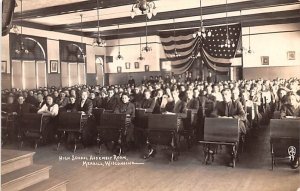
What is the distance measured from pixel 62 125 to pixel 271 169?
378 cm

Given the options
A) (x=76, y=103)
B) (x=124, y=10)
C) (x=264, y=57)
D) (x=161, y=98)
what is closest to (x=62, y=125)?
(x=76, y=103)

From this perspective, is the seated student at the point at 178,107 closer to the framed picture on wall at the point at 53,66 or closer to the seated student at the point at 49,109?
the seated student at the point at 49,109

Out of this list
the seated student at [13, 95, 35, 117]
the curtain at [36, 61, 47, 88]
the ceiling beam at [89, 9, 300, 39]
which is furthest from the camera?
Result: the curtain at [36, 61, 47, 88]

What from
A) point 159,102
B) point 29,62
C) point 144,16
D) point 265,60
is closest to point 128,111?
point 159,102

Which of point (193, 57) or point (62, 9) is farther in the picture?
point (193, 57)

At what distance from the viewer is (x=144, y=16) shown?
11602 mm

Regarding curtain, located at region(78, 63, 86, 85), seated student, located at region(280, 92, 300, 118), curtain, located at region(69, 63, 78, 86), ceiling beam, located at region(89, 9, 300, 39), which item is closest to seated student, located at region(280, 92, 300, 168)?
seated student, located at region(280, 92, 300, 118)

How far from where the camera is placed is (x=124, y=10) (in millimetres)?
10883

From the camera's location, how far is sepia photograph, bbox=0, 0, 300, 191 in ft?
13.7

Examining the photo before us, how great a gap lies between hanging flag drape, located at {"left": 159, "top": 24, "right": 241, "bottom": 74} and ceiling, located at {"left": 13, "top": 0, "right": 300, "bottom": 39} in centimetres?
45

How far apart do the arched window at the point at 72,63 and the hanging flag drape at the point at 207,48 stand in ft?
14.0

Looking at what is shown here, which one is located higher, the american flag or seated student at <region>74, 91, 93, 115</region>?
the american flag

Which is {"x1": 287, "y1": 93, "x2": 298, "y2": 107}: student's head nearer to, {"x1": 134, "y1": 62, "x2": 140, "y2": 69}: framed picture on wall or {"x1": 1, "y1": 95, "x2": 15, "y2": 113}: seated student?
{"x1": 1, "y1": 95, "x2": 15, "y2": 113}: seated student

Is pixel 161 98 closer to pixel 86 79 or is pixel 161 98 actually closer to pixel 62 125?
pixel 62 125
